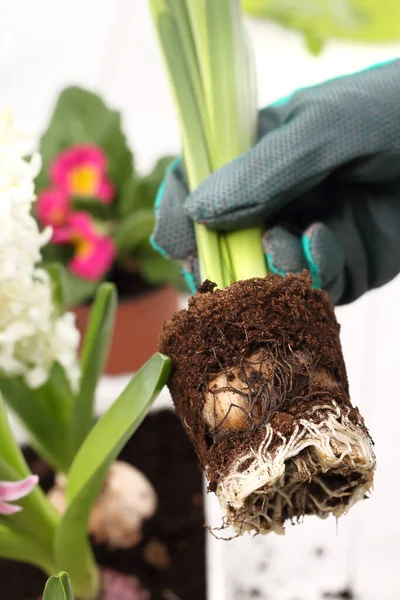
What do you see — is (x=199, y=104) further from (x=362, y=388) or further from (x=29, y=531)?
(x=362, y=388)

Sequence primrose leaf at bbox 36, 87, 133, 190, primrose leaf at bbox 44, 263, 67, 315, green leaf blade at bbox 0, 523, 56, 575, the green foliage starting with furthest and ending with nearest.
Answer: the green foliage, primrose leaf at bbox 36, 87, 133, 190, primrose leaf at bbox 44, 263, 67, 315, green leaf blade at bbox 0, 523, 56, 575

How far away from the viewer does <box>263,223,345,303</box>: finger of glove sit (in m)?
0.60

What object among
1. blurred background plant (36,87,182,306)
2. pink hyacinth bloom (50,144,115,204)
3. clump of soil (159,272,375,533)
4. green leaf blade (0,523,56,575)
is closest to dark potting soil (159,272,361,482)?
clump of soil (159,272,375,533)

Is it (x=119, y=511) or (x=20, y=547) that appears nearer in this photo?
(x=20, y=547)

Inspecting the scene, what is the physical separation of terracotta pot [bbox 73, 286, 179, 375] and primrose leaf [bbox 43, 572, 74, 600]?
2.24 ft

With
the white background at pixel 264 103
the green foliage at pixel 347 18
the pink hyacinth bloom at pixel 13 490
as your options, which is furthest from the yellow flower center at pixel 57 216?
the green foliage at pixel 347 18

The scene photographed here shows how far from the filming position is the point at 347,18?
1.73 m

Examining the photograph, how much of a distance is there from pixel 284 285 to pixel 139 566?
50 centimetres

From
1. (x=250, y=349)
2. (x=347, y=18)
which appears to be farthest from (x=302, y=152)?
(x=347, y=18)

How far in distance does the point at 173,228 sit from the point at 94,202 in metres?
0.52

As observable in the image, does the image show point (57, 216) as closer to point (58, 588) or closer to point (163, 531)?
point (163, 531)

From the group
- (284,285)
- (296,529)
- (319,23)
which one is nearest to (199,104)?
(284,285)

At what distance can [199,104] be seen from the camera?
60 centimetres

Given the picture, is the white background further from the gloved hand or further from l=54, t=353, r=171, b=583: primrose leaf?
the gloved hand
